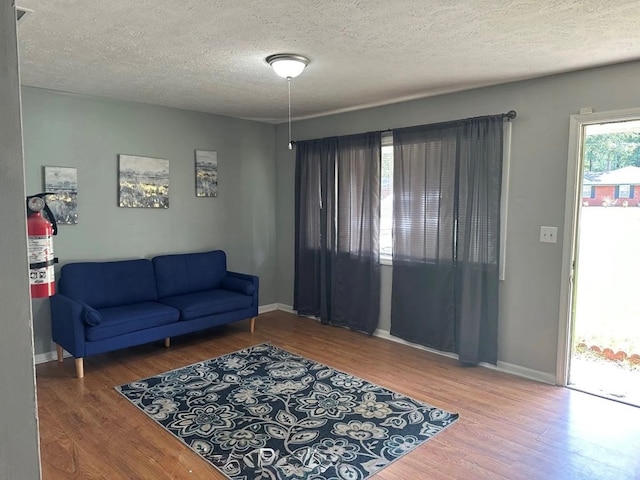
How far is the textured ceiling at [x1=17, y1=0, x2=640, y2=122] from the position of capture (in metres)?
2.17

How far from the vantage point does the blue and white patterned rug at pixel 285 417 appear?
2.41 m

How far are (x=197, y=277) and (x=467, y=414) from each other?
10.2ft

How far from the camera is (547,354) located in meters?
3.47

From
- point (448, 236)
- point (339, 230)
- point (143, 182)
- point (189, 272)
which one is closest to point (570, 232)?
point (448, 236)

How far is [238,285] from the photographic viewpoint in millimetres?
4754

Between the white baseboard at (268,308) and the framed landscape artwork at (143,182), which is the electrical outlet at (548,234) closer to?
the white baseboard at (268,308)

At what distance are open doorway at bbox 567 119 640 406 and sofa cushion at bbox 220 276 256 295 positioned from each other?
9.99 ft

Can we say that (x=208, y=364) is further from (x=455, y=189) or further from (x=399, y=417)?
(x=455, y=189)

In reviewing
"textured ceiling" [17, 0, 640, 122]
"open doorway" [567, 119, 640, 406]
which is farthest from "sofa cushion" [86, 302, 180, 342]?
"open doorway" [567, 119, 640, 406]

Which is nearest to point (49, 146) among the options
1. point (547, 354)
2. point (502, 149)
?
point (502, 149)

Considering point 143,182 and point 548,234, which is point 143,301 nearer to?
point 143,182

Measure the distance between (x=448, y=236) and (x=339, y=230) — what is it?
1348 millimetres

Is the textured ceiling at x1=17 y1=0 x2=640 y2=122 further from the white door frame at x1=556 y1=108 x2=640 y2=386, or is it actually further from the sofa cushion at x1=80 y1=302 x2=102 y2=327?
the sofa cushion at x1=80 y1=302 x2=102 y2=327

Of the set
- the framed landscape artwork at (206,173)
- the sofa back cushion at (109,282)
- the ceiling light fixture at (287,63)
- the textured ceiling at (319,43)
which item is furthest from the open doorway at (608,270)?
the sofa back cushion at (109,282)
